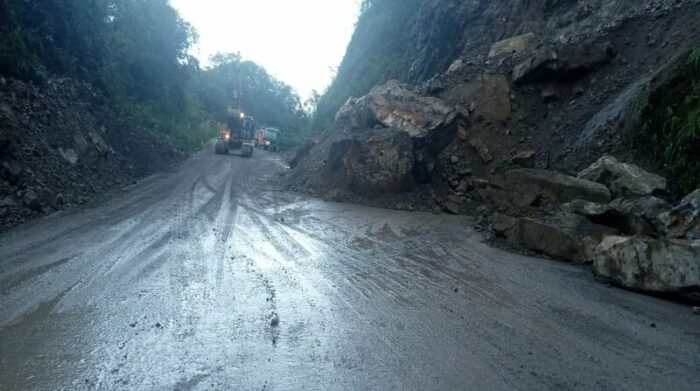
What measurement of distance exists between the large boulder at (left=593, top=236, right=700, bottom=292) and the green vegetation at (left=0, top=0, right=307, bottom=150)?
13443mm

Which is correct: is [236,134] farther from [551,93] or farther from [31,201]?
[31,201]

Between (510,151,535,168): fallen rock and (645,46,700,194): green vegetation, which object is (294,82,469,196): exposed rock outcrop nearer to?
(510,151,535,168): fallen rock

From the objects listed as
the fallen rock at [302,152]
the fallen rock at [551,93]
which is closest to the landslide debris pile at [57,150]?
the fallen rock at [302,152]

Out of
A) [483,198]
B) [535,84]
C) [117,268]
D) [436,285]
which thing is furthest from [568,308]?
[535,84]

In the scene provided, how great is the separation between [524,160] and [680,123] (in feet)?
13.1

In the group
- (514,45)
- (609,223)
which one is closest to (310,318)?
(609,223)

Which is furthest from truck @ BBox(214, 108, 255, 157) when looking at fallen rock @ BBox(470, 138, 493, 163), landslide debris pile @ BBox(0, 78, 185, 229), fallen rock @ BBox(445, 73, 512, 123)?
fallen rock @ BBox(470, 138, 493, 163)

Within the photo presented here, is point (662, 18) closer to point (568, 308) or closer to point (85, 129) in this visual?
point (568, 308)

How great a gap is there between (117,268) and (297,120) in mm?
65786

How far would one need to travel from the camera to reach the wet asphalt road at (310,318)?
330cm

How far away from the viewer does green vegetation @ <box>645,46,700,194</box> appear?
688 centimetres

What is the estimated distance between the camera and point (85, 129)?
540 inches

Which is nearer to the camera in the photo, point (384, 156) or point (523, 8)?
point (384, 156)

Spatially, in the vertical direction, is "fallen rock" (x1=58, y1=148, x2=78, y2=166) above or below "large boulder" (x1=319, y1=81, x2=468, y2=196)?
below
